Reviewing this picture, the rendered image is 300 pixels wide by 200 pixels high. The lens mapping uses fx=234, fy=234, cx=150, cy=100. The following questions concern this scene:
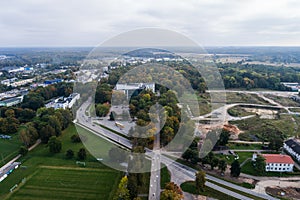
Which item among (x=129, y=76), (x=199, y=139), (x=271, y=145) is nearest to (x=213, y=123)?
(x=199, y=139)

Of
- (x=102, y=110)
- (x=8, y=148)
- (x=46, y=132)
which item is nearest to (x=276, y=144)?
(x=102, y=110)

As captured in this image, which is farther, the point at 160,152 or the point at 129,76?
the point at 129,76

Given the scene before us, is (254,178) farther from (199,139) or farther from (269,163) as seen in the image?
(199,139)

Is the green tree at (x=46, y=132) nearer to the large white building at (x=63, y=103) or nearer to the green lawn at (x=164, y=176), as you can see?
the large white building at (x=63, y=103)

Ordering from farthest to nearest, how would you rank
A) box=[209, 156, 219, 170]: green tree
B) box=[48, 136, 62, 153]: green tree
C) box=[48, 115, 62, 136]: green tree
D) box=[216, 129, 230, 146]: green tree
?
box=[48, 115, 62, 136]: green tree < box=[216, 129, 230, 146]: green tree < box=[48, 136, 62, 153]: green tree < box=[209, 156, 219, 170]: green tree

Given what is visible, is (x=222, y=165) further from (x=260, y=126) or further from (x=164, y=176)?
(x=260, y=126)

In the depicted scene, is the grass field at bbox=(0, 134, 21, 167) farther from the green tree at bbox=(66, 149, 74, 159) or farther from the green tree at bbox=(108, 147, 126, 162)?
the green tree at bbox=(108, 147, 126, 162)

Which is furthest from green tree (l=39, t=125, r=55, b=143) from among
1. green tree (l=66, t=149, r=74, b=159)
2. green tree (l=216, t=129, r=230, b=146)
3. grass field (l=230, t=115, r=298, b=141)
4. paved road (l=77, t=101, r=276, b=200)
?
grass field (l=230, t=115, r=298, b=141)

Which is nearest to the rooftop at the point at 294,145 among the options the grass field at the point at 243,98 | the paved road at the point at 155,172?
the paved road at the point at 155,172
